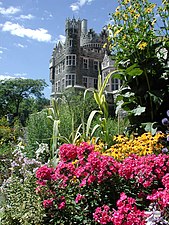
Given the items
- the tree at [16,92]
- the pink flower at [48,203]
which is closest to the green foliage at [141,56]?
the pink flower at [48,203]

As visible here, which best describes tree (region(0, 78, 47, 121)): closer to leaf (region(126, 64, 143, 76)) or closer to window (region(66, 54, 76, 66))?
window (region(66, 54, 76, 66))

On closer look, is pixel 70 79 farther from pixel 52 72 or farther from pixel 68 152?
pixel 68 152

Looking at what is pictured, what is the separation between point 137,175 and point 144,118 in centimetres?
217

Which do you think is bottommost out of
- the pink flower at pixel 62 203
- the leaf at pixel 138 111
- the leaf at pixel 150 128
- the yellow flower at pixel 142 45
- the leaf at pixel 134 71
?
the pink flower at pixel 62 203

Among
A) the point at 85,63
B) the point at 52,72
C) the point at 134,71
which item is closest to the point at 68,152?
the point at 134,71

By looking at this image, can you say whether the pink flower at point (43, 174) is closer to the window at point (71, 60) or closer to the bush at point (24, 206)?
the bush at point (24, 206)

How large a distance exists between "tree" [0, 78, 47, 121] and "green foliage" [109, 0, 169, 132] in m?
36.4

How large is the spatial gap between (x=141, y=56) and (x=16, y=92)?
1472 inches

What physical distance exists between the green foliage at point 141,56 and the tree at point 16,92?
36374 millimetres

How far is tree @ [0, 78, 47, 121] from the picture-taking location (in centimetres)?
3978

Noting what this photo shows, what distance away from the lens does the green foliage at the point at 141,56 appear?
4168mm

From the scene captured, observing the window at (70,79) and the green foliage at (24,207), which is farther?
the window at (70,79)

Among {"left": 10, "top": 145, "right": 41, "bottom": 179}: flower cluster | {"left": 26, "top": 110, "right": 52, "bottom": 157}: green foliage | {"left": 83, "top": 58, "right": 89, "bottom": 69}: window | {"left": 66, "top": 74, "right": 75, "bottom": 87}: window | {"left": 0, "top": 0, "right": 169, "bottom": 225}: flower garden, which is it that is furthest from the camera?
{"left": 83, "top": 58, "right": 89, "bottom": 69}: window

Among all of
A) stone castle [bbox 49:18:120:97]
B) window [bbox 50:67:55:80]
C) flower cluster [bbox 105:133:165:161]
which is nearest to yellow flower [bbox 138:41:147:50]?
flower cluster [bbox 105:133:165:161]
